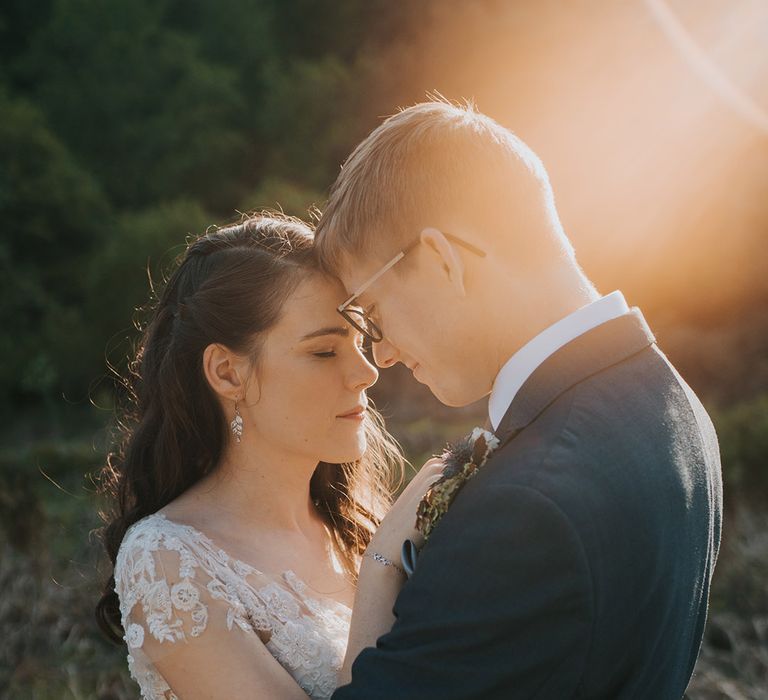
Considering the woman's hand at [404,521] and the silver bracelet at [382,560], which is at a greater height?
the woman's hand at [404,521]

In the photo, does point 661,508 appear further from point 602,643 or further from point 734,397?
point 734,397

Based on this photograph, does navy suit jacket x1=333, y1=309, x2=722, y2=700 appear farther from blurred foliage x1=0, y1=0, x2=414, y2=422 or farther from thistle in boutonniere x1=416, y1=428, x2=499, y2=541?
blurred foliage x1=0, y1=0, x2=414, y2=422

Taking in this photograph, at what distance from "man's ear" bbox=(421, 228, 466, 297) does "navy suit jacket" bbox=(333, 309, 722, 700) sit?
0.24 metres

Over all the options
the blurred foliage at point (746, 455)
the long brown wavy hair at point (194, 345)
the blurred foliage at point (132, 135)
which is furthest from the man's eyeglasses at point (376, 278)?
the blurred foliage at point (132, 135)

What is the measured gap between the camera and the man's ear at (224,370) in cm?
289

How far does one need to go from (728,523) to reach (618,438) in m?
5.44

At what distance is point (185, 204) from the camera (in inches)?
795

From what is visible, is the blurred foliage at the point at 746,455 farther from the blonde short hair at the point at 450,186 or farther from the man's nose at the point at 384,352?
the blonde short hair at the point at 450,186

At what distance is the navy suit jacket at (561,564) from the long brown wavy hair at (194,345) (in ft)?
4.25

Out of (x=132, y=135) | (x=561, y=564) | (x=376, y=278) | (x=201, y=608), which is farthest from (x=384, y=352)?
(x=132, y=135)

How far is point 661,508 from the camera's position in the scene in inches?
64.2

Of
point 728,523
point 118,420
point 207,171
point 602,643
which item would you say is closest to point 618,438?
point 602,643

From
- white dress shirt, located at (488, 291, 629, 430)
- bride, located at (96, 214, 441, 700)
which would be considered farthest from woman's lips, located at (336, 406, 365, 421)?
white dress shirt, located at (488, 291, 629, 430)

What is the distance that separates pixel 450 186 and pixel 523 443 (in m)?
0.48
